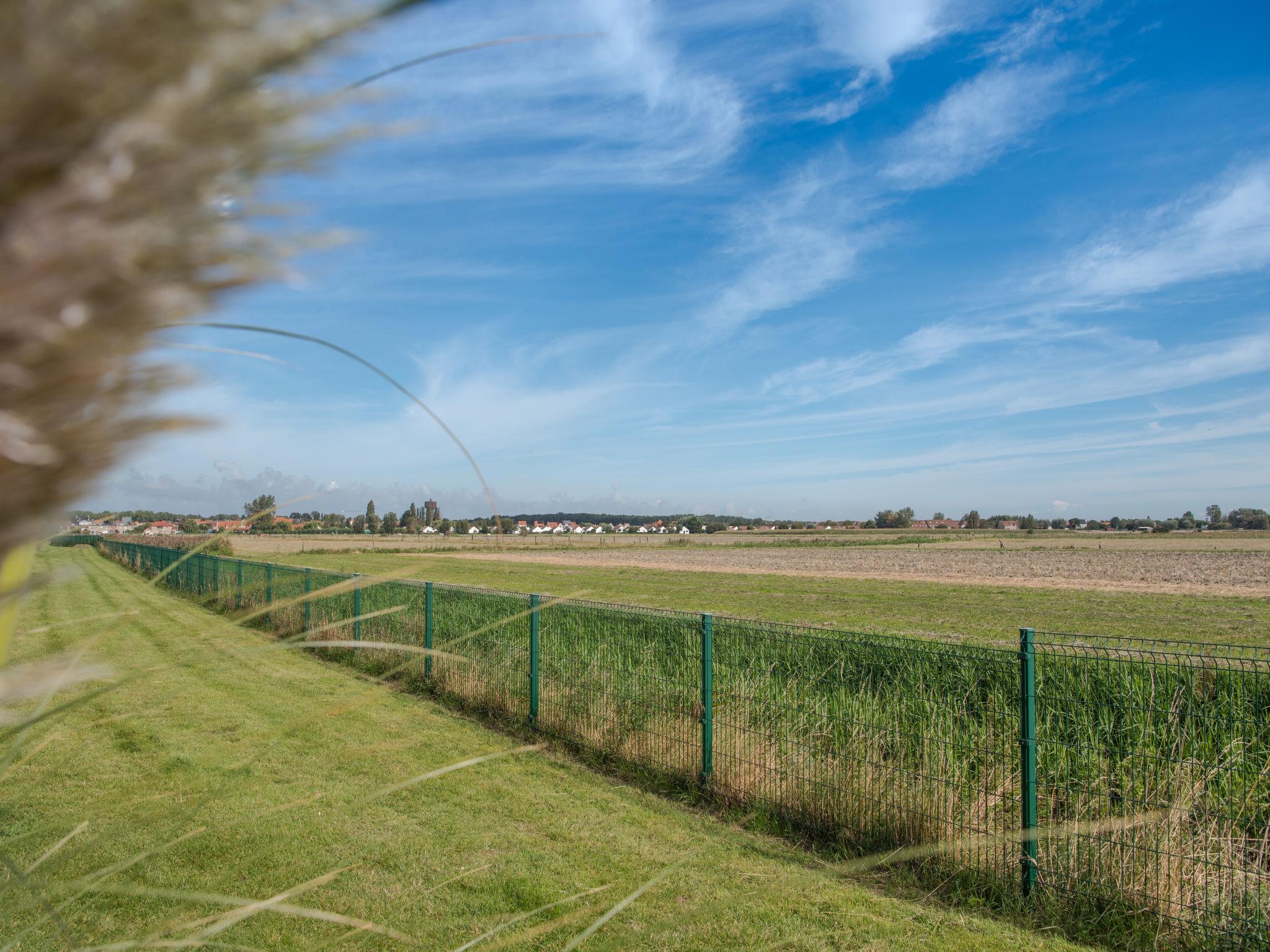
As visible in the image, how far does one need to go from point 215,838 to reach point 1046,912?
5562 millimetres

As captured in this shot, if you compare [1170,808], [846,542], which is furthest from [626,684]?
[846,542]

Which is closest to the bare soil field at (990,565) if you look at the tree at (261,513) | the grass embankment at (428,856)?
the grass embankment at (428,856)

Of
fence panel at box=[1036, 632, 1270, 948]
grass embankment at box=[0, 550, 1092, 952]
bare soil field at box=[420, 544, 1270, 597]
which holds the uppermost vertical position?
fence panel at box=[1036, 632, 1270, 948]

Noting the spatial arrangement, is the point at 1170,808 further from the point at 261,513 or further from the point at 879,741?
the point at 261,513

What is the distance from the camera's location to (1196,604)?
95.5ft

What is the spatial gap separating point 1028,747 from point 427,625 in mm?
8716

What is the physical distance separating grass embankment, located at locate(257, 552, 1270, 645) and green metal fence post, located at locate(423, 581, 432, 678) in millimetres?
2625

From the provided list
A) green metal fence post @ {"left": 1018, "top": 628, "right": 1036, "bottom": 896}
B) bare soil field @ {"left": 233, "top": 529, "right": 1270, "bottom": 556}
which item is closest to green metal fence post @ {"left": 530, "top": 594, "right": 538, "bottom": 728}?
green metal fence post @ {"left": 1018, "top": 628, "right": 1036, "bottom": 896}

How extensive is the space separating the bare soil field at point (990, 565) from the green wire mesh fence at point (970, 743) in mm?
34396

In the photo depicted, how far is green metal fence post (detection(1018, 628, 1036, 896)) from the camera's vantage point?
196 inches

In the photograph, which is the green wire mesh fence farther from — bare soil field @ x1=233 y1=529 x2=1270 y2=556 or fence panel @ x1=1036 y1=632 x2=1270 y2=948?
bare soil field @ x1=233 y1=529 x2=1270 y2=556

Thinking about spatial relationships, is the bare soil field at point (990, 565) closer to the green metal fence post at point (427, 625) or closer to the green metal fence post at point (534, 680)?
the green metal fence post at point (427, 625)

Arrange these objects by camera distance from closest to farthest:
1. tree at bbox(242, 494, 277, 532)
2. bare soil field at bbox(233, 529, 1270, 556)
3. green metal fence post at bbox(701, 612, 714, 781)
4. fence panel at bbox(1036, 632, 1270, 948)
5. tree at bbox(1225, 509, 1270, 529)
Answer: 1. tree at bbox(242, 494, 277, 532)
2. fence panel at bbox(1036, 632, 1270, 948)
3. green metal fence post at bbox(701, 612, 714, 781)
4. bare soil field at bbox(233, 529, 1270, 556)
5. tree at bbox(1225, 509, 1270, 529)

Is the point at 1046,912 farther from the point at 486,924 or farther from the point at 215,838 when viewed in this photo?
the point at 215,838
